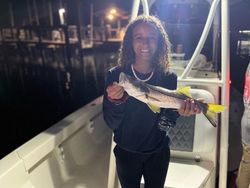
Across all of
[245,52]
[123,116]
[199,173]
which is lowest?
[199,173]

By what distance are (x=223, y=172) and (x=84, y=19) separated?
6.26 feet

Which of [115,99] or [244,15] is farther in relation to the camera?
[244,15]

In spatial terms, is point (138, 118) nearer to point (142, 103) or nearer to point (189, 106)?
point (142, 103)

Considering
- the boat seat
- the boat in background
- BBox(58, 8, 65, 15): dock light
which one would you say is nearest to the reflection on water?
BBox(58, 8, 65, 15): dock light

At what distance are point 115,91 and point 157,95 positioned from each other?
0.45 feet

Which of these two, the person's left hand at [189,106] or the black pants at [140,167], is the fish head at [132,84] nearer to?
the person's left hand at [189,106]

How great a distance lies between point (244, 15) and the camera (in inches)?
68.8

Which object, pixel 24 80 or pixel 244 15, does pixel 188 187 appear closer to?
pixel 244 15

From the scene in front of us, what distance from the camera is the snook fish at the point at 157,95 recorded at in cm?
95

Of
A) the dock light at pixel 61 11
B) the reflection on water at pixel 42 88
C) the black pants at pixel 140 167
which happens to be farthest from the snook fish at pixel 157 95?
the dock light at pixel 61 11

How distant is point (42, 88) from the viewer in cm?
255

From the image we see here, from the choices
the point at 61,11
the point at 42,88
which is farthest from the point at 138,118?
the point at 61,11

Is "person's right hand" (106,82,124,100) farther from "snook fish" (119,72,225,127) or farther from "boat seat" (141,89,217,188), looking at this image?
"boat seat" (141,89,217,188)

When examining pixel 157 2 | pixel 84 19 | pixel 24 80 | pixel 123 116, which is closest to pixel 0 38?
pixel 24 80
